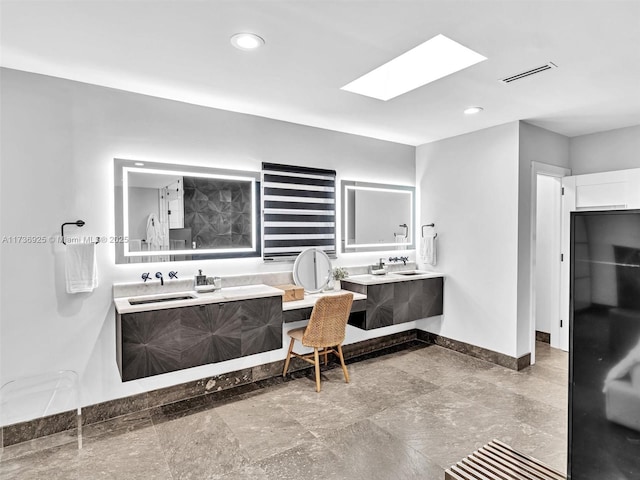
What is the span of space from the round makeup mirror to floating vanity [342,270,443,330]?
257mm

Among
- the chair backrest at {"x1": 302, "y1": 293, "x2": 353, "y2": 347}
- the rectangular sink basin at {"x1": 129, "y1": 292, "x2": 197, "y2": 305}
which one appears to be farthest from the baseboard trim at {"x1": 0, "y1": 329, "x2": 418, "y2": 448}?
the rectangular sink basin at {"x1": 129, "y1": 292, "x2": 197, "y2": 305}

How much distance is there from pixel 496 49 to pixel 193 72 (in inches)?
78.6

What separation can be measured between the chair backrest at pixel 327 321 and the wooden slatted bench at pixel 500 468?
176 cm

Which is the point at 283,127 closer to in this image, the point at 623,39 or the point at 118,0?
the point at 118,0

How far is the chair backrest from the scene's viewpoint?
130 inches

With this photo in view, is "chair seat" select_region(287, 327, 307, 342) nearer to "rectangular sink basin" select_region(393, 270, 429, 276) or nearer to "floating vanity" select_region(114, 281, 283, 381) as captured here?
"floating vanity" select_region(114, 281, 283, 381)

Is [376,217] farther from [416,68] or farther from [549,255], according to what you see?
[549,255]

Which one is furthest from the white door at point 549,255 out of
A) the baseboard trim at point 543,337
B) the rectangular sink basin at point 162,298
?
the rectangular sink basin at point 162,298

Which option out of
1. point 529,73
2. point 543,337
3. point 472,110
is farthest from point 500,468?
point 543,337

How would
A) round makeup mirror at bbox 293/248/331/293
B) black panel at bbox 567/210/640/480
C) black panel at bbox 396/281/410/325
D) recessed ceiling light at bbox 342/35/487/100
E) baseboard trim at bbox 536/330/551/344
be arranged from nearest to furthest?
black panel at bbox 567/210/640/480
recessed ceiling light at bbox 342/35/487/100
round makeup mirror at bbox 293/248/331/293
black panel at bbox 396/281/410/325
baseboard trim at bbox 536/330/551/344

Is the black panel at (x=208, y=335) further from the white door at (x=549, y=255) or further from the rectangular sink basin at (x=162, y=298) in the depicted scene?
the white door at (x=549, y=255)

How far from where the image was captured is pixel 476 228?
422 centimetres

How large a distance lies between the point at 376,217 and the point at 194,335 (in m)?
2.61

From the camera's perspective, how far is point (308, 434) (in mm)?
2686
